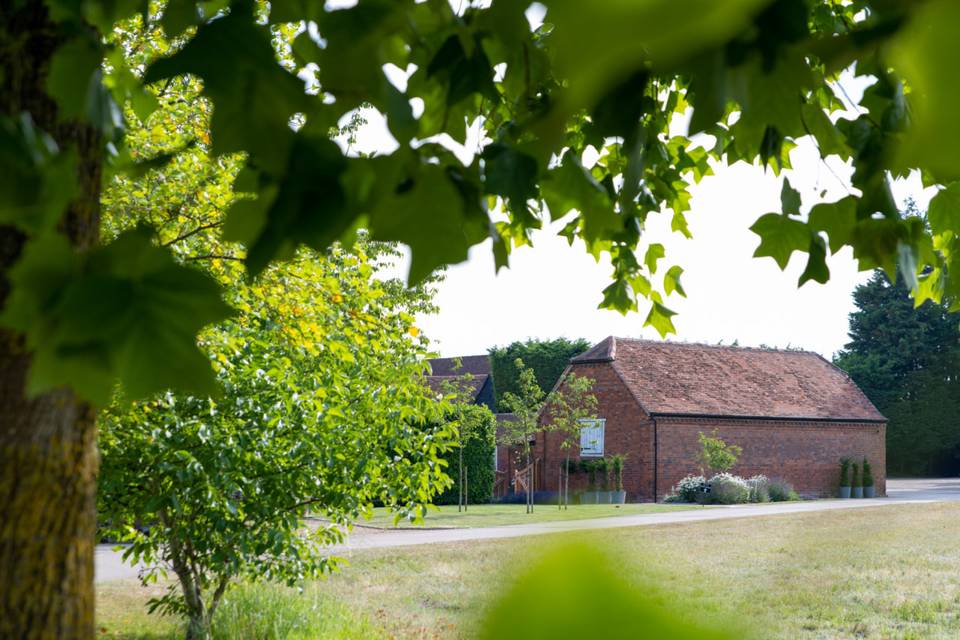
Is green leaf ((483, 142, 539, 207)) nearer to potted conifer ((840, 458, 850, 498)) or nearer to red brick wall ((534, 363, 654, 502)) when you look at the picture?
red brick wall ((534, 363, 654, 502))

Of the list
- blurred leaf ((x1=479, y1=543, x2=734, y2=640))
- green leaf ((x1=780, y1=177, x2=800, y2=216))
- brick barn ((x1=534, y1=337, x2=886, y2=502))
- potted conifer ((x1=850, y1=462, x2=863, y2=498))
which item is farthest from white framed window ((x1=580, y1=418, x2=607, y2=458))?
blurred leaf ((x1=479, y1=543, x2=734, y2=640))

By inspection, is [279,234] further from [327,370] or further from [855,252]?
[327,370]

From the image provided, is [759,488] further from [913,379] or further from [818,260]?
[913,379]

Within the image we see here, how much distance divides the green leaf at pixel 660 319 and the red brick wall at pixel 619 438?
1119 inches

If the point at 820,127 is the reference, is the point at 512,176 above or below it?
below

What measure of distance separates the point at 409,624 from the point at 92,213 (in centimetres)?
818

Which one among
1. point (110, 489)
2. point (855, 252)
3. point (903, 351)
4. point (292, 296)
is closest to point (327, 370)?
point (292, 296)

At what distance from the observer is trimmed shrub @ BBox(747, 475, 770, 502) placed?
103 feet

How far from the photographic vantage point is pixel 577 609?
0.26m

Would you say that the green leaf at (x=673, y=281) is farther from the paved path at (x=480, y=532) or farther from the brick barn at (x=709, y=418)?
the brick barn at (x=709, y=418)

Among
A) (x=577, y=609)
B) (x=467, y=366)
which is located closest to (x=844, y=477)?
(x=467, y=366)

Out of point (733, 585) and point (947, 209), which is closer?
point (947, 209)

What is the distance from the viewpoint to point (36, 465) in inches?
73.8

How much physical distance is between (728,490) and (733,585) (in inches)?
785
